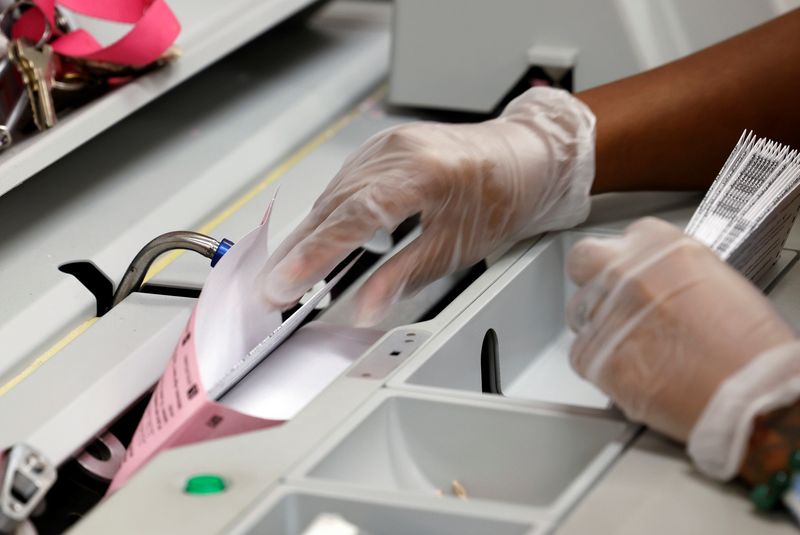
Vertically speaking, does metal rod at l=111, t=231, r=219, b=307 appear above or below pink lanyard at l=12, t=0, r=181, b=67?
below

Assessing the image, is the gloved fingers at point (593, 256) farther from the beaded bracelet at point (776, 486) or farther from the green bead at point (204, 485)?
the green bead at point (204, 485)

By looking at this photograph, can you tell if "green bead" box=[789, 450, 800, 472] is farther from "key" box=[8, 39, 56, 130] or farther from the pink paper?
"key" box=[8, 39, 56, 130]

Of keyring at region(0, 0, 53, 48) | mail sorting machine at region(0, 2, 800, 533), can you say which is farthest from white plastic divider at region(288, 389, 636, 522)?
keyring at region(0, 0, 53, 48)

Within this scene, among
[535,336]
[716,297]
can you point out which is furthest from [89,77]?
[716,297]

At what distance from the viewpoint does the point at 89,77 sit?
1748 millimetres

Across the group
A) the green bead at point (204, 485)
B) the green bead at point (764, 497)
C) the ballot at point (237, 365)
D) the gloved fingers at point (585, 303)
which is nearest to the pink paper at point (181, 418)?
the ballot at point (237, 365)

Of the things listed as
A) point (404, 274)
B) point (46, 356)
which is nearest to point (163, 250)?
point (46, 356)

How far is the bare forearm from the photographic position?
1572 millimetres

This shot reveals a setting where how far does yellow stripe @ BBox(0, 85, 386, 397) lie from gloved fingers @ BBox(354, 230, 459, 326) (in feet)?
0.97

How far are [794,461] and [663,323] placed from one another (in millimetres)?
161

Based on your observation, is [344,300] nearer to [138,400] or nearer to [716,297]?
[138,400]

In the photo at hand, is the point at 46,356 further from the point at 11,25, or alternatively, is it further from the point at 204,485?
the point at 11,25

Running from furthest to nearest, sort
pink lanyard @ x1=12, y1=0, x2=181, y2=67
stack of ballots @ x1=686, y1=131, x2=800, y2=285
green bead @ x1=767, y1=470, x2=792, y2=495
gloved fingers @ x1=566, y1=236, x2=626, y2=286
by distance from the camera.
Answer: pink lanyard @ x1=12, y1=0, x2=181, y2=67 → stack of ballots @ x1=686, y1=131, x2=800, y2=285 → gloved fingers @ x1=566, y1=236, x2=626, y2=286 → green bead @ x1=767, y1=470, x2=792, y2=495

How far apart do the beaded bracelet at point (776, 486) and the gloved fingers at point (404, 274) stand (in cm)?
56
